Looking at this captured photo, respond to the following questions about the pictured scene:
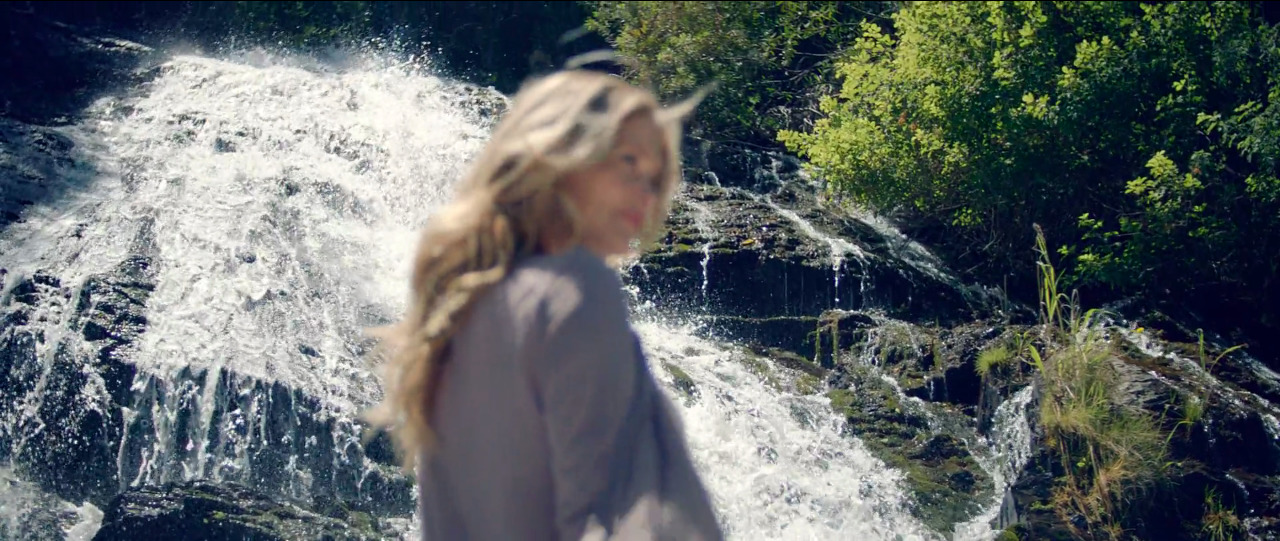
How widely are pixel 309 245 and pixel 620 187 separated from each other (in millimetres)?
6992

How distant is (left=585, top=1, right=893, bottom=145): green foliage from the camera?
976 centimetres

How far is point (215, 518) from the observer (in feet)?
17.2

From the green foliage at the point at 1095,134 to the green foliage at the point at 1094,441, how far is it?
4.56 ft

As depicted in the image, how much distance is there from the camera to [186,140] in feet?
30.7

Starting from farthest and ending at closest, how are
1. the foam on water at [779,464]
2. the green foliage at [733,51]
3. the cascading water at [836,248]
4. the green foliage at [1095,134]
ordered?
the green foliage at [733,51] < the cascading water at [836,248] < the green foliage at [1095,134] < the foam on water at [779,464]

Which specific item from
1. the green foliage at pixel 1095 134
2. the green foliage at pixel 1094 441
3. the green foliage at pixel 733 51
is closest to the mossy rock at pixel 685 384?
the green foliage at pixel 1094 441

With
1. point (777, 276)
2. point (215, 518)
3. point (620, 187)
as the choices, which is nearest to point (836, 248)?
point (777, 276)

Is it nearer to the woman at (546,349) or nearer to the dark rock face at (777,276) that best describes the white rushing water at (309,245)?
the dark rock face at (777,276)

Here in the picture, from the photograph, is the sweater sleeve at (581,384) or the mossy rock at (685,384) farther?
the mossy rock at (685,384)

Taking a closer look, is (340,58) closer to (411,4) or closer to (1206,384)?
(411,4)

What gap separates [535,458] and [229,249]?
683 cm

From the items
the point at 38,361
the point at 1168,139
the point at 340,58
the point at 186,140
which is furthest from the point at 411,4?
the point at 1168,139

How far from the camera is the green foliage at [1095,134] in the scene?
7.50m

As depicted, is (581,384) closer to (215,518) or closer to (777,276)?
(215,518)
